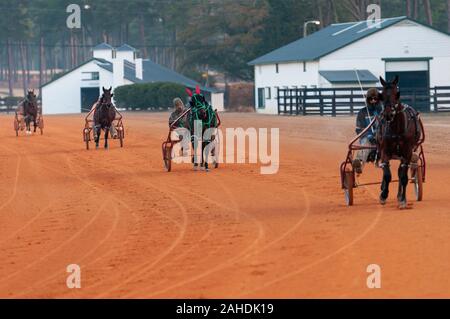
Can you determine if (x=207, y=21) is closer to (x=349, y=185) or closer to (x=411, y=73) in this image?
(x=411, y=73)

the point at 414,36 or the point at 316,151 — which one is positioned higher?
the point at 414,36

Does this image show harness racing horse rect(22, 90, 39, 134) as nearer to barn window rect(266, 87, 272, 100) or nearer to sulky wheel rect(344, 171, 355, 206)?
sulky wheel rect(344, 171, 355, 206)

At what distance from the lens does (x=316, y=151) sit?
1172 inches

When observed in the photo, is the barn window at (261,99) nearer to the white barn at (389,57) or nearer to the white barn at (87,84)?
the white barn at (389,57)

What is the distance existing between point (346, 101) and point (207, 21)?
1490 inches

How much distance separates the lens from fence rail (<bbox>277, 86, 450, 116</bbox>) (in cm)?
5725

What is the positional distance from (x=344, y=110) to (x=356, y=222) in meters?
43.6

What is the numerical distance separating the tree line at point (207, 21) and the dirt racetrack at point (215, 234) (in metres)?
61.4

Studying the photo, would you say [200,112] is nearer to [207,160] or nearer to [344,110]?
[207,160]

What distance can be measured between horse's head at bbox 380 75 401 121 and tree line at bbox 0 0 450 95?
66533 mm

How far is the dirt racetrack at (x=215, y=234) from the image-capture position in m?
10.5

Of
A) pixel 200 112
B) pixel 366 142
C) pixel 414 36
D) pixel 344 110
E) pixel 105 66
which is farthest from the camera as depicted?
pixel 105 66

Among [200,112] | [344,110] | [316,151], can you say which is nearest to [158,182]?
[200,112]

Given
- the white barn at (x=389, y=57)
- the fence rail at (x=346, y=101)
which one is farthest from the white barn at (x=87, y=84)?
the fence rail at (x=346, y=101)
